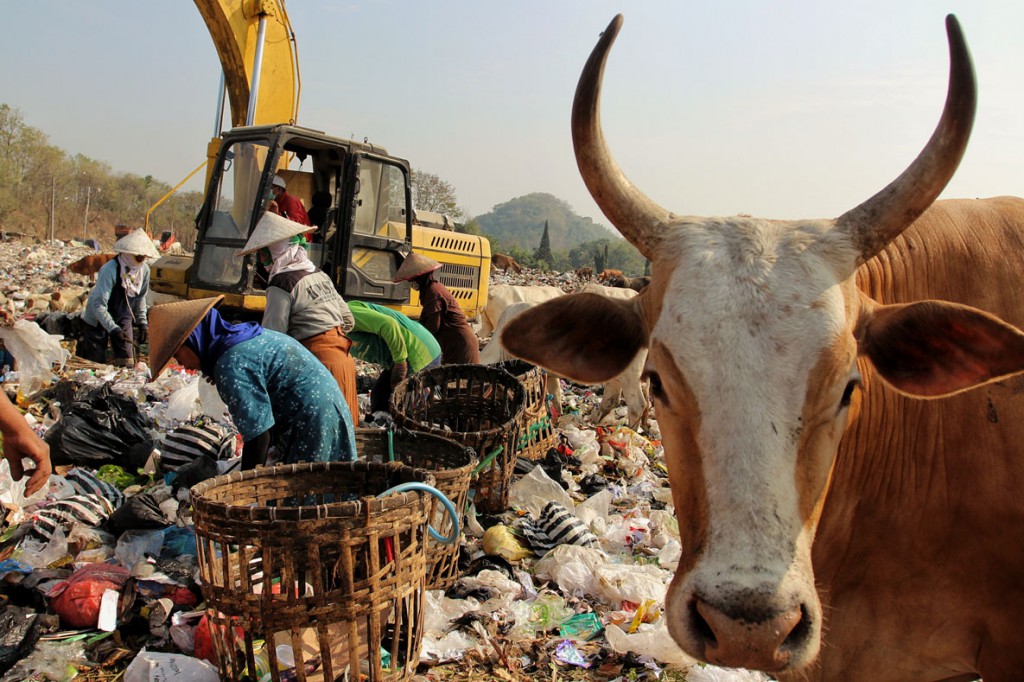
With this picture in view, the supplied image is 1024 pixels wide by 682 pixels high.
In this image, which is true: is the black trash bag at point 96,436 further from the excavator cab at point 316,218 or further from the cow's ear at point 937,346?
the cow's ear at point 937,346

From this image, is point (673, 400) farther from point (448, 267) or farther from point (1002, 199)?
point (448, 267)

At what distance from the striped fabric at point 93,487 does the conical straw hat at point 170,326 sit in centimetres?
154

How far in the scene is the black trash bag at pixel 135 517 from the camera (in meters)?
3.79

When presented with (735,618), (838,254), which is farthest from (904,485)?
(735,618)

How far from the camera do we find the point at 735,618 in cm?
142

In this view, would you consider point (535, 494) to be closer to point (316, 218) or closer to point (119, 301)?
point (316, 218)

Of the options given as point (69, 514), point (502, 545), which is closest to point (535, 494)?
point (502, 545)

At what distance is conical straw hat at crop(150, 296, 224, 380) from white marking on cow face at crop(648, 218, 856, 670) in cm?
215

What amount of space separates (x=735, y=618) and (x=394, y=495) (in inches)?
53.7

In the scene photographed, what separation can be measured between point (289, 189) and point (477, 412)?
513cm

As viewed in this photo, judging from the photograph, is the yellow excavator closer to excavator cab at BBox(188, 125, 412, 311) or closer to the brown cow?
excavator cab at BBox(188, 125, 412, 311)

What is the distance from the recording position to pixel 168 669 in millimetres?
2635

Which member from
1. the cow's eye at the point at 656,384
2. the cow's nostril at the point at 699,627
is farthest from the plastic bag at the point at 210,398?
the cow's nostril at the point at 699,627

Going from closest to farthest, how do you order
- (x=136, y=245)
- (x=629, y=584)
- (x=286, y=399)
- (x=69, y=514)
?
1. (x=286, y=399)
2. (x=629, y=584)
3. (x=69, y=514)
4. (x=136, y=245)
